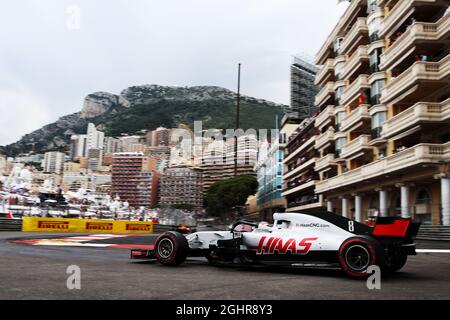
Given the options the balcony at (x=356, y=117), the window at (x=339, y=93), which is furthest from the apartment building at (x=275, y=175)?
the balcony at (x=356, y=117)

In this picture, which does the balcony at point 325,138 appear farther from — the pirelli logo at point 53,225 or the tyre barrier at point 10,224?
the tyre barrier at point 10,224

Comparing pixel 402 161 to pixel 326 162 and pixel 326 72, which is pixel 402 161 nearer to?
pixel 326 162

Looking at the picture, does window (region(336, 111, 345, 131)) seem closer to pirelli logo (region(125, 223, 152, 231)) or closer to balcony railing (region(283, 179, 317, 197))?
balcony railing (region(283, 179, 317, 197))

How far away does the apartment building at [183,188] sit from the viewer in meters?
184

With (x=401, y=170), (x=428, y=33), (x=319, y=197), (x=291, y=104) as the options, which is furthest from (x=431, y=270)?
(x=291, y=104)

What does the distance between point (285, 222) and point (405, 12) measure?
28700mm

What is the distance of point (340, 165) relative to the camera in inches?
1874

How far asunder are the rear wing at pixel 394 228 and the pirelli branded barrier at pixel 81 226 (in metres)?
27.1

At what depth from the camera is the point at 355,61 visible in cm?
4138

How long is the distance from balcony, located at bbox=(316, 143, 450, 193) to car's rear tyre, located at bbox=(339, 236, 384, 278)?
73.4 ft

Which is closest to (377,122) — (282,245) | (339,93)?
(339,93)

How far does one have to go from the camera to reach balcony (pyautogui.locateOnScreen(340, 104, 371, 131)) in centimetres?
3895
